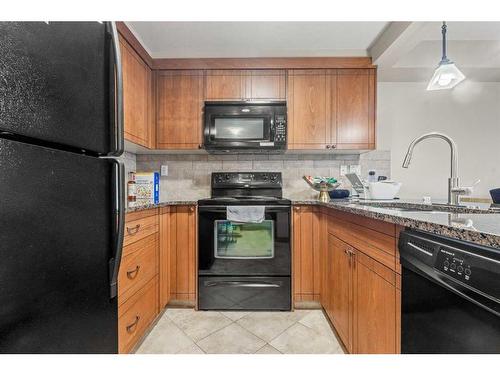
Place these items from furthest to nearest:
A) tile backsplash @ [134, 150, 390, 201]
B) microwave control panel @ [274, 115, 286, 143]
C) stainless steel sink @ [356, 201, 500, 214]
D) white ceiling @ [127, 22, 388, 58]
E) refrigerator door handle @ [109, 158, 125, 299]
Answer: tile backsplash @ [134, 150, 390, 201], microwave control panel @ [274, 115, 286, 143], white ceiling @ [127, 22, 388, 58], stainless steel sink @ [356, 201, 500, 214], refrigerator door handle @ [109, 158, 125, 299]

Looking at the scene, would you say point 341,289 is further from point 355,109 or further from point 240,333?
point 355,109

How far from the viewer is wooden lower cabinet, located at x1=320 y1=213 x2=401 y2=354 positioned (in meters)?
0.91

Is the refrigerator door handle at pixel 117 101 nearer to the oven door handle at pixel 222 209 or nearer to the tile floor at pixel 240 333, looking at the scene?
the oven door handle at pixel 222 209

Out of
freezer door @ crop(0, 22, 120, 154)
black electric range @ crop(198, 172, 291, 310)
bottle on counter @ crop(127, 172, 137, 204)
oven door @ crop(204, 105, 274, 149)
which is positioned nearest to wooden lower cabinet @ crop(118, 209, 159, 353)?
black electric range @ crop(198, 172, 291, 310)

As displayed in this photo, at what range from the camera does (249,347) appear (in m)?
1.50

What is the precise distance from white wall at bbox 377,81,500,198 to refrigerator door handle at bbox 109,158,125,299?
281 cm

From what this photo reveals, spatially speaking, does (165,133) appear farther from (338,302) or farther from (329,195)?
(338,302)

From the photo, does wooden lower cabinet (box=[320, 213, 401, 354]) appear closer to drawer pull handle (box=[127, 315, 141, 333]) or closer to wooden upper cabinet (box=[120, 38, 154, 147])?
drawer pull handle (box=[127, 315, 141, 333])

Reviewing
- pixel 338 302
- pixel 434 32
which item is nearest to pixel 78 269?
pixel 338 302

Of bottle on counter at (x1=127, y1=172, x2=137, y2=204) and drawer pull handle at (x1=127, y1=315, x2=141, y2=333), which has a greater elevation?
bottle on counter at (x1=127, y1=172, x2=137, y2=204)

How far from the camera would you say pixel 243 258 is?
6.38ft

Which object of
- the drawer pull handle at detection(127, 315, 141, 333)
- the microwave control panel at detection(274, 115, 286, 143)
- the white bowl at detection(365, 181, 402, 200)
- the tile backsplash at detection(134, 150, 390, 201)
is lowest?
the drawer pull handle at detection(127, 315, 141, 333)
